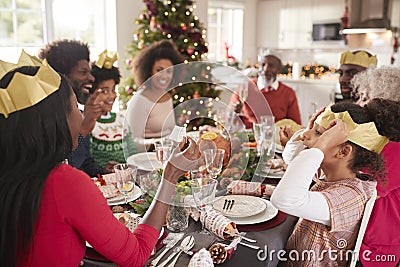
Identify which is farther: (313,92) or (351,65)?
(313,92)

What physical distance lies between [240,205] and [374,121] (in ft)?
1.83

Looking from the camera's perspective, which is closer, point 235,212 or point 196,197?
Answer: point 196,197

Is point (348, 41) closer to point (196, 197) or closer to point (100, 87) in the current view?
point (100, 87)

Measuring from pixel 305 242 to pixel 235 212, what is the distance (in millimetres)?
259

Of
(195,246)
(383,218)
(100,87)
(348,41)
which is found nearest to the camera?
(195,246)

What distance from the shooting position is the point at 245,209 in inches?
56.0

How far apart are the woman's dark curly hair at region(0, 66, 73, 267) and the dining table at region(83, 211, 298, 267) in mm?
264

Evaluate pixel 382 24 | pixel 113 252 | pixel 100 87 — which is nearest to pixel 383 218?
pixel 113 252

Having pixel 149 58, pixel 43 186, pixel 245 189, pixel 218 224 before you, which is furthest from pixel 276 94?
pixel 43 186

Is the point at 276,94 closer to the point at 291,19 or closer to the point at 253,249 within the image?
the point at 253,249

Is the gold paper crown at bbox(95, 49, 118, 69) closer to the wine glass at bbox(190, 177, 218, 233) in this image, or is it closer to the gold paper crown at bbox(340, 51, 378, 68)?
the wine glass at bbox(190, 177, 218, 233)

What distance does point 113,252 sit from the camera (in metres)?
0.99

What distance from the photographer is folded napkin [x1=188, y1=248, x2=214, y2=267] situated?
1.04 m

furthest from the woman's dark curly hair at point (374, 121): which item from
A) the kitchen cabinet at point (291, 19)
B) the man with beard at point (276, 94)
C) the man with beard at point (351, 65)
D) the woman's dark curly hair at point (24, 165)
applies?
the kitchen cabinet at point (291, 19)
